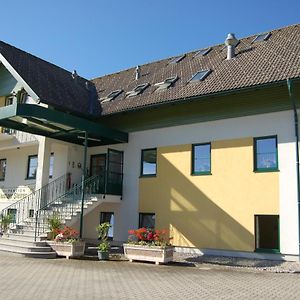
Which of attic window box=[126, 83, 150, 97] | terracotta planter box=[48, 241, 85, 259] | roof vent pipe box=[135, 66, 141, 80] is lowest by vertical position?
terracotta planter box=[48, 241, 85, 259]

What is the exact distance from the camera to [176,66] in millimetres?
21922

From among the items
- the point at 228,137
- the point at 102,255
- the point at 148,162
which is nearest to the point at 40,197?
the point at 148,162

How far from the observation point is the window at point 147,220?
60.3 ft

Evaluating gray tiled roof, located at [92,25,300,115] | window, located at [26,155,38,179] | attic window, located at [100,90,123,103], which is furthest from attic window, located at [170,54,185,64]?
window, located at [26,155,38,179]

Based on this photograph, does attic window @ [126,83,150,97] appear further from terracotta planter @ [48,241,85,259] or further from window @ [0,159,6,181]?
window @ [0,159,6,181]

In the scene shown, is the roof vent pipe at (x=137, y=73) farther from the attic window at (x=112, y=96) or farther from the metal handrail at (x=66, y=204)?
the metal handrail at (x=66, y=204)

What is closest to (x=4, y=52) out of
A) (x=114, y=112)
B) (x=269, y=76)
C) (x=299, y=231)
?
(x=114, y=112)

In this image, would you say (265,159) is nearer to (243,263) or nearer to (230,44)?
(243,263)

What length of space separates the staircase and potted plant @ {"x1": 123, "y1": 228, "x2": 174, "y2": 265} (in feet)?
9.34

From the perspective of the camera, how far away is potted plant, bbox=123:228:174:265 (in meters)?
13.6

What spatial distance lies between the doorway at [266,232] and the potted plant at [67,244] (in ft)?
21.0

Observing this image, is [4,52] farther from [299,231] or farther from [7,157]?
[299,231]

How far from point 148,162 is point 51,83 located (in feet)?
21.5

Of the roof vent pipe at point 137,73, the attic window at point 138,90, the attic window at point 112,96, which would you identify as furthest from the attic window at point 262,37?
the attic window at point 112,96
